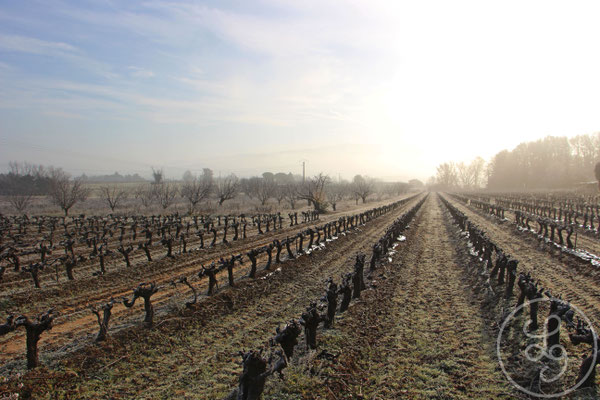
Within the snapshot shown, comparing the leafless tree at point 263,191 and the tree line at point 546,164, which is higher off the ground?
the tree line at point 546,164

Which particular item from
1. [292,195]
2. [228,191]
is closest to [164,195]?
[228,191]

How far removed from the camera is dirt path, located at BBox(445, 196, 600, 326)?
305 inches

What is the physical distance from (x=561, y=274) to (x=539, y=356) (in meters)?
6.58

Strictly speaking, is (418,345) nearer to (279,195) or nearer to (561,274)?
(561,274)

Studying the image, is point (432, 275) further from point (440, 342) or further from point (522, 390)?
point (522, 390)

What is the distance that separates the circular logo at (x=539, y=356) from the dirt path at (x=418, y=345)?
230mm

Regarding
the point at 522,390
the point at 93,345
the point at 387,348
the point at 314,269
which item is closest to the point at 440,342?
the point at 387,348

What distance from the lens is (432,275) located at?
10.5 meters

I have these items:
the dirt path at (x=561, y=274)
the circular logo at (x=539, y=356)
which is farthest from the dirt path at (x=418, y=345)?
the dirt path at (x=561, y=274)

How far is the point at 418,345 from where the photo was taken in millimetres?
5891

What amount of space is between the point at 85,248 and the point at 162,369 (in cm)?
1355

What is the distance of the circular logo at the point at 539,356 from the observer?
4.48 metres

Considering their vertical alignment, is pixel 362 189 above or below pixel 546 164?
below

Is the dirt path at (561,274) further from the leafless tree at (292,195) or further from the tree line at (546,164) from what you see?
the tree line at (546,164)
